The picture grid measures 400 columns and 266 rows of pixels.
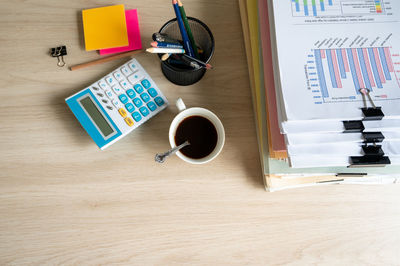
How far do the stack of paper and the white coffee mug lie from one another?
0.30 ft

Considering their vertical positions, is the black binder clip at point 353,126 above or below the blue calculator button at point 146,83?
below

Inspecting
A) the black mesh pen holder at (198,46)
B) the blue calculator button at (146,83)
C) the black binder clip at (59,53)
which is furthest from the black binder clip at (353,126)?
the black binder clip at (59,53)

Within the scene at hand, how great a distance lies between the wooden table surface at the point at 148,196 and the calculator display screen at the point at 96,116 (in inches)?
1.8

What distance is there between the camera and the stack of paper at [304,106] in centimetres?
47

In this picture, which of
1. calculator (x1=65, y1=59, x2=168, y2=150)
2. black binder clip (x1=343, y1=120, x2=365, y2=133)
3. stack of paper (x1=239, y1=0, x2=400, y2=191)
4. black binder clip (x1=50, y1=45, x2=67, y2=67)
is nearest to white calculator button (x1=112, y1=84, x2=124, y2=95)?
calculator (x1=65, y1=59, x2=168, y2=150)

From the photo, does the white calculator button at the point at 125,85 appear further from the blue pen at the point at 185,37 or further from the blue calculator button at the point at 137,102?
the blue pen at the point at 185,37

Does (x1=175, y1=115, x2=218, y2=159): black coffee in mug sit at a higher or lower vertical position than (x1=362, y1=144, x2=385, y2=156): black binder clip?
higher

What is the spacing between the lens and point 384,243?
0.57m

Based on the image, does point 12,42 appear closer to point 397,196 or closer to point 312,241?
point 312,241

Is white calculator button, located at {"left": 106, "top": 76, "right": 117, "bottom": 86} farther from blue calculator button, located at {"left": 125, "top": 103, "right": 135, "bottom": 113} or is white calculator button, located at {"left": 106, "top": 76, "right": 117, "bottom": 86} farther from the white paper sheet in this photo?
the white paper sheet

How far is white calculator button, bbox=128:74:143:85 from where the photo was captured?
23.3 inches

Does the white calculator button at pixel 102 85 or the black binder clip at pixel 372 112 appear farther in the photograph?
the white calculator button at pixel 102 85

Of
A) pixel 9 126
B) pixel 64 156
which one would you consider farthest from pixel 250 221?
pixel 9 126

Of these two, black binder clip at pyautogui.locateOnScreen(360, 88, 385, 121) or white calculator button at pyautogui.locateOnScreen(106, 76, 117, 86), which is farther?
white calculator button at pyautogui.locateOnScreen(106, 76, 117, 86)
